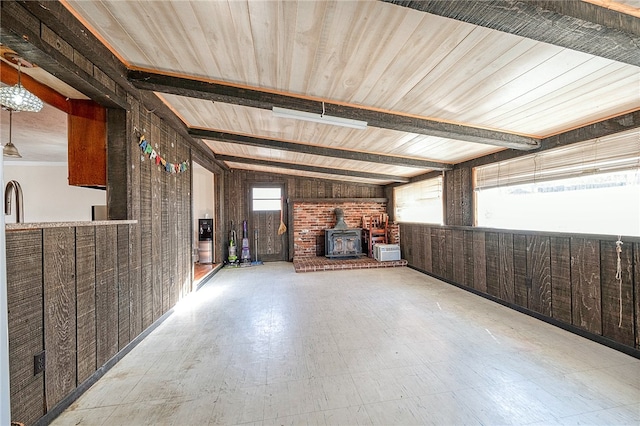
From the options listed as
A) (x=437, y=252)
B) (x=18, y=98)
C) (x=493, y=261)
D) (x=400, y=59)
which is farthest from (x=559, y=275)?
(x=18, y=98)

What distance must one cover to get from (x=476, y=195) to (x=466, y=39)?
3.24 m

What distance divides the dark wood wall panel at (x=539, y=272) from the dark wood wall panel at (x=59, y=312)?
4.68 metres

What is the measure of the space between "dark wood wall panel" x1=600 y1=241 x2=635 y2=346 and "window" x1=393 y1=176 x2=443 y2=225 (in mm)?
2697

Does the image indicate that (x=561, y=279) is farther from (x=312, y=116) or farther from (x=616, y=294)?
(x=312, y=116)

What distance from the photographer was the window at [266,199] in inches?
280

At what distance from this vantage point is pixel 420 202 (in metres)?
5.86

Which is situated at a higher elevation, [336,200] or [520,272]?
[336,200]

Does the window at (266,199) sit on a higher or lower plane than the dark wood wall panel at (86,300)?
higher

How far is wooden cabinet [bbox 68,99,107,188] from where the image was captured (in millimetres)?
2285

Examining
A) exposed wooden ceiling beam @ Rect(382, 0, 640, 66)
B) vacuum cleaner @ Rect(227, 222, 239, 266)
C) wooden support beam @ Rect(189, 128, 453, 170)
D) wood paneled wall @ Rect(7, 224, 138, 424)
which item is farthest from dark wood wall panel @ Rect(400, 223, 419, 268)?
wood paneled wall @ Rect(7, 224, 138, 424)

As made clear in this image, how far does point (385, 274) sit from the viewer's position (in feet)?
17.7

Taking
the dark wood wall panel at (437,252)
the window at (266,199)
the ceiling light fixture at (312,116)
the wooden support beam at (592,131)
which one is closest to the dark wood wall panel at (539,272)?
the wooden support beam at (592,131)

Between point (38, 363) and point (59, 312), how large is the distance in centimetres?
29

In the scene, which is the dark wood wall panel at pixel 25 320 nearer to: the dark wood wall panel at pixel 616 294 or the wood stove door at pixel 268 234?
the dark wood wall panel at pixel 616 294
